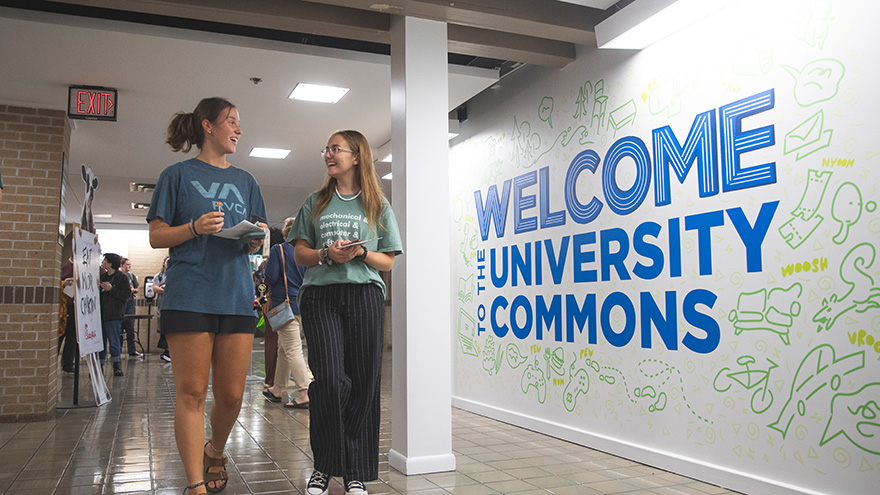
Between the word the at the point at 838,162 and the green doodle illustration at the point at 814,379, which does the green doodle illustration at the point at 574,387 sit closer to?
the green doodle illustration at the point at 814,379

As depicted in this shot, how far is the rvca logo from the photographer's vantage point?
2.71 metres

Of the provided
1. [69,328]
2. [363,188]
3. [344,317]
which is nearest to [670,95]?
[363,188]

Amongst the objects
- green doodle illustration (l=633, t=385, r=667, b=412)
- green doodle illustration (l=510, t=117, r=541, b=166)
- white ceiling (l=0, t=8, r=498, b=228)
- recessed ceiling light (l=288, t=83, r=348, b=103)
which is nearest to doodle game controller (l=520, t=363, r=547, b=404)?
green doodle illustration (l=633, t=385, r=667, b=412)

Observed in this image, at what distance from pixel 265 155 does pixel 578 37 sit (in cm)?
489

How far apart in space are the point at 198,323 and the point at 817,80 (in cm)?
289

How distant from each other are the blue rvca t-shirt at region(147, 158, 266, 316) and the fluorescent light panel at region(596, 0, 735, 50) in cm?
234

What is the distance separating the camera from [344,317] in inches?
112

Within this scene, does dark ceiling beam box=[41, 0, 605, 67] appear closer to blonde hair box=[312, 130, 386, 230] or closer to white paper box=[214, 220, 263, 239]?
blonde hair box=[312, 130, 386, 230]

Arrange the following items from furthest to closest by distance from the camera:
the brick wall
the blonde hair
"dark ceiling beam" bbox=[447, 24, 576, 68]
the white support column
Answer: the brick wall < "dark ceiling beam" bbox=[447, 24, 576, 68] < the white support column < the blonde hair

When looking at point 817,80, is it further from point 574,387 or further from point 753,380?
point 574,387

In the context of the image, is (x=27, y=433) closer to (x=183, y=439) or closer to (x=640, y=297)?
(x=183, y=439)

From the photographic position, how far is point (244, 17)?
12.4 ft

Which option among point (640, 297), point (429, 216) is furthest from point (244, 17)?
point (640, 297)

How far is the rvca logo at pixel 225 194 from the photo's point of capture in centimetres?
271
